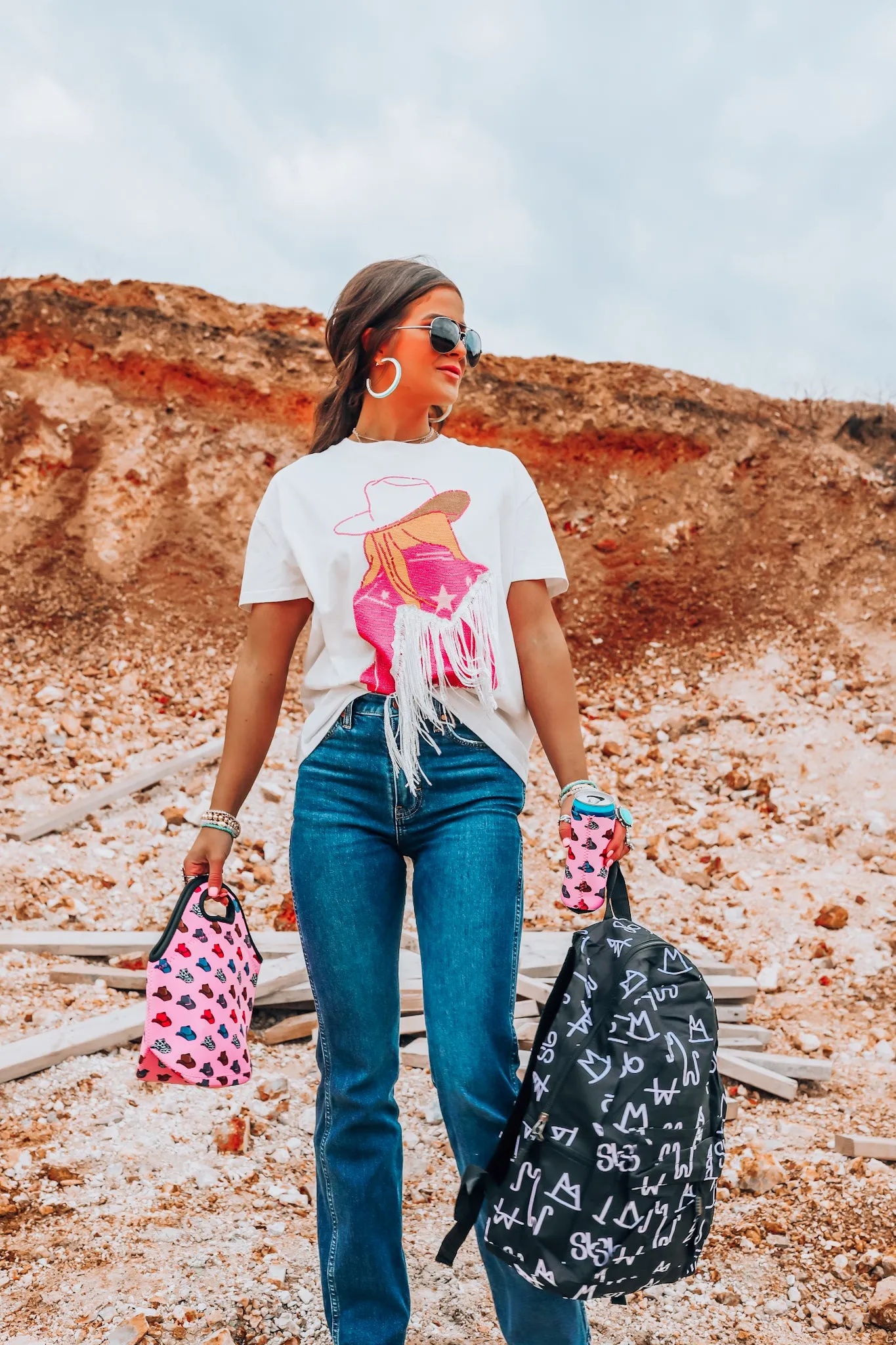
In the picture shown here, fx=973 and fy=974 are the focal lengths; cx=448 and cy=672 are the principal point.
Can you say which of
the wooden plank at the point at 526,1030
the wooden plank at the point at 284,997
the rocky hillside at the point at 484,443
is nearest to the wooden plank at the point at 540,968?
the wooden plank at the point at 526,1030

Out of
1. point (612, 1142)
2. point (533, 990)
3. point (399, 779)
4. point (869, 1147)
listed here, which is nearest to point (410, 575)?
point (399, 779)

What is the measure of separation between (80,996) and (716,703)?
21.4 feet

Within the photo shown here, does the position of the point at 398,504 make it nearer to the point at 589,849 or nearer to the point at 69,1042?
the point at 589,849

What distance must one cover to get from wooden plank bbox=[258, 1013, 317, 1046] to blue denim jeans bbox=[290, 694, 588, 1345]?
247cm

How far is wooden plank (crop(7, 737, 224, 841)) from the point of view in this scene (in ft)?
22.8

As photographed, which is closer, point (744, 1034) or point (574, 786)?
point (574, 786)

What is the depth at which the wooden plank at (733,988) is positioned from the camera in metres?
5.14

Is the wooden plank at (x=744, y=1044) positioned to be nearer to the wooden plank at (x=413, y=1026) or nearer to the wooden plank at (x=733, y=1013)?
the wooden plank at (x=733, y=1013)

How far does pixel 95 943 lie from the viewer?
5.27 metres

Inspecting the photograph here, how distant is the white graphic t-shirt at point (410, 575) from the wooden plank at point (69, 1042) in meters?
2.53

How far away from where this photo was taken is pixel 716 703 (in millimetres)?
9398

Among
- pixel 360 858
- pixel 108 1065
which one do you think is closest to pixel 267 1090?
pixel 108 1065

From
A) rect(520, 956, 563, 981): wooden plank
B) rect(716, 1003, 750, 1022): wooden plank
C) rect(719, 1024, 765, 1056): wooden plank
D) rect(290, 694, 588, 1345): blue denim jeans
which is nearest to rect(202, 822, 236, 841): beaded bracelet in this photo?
rect(290, 694, 588, 1345): blue denim jeans

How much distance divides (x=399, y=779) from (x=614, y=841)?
465 millimetres
